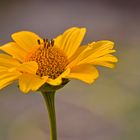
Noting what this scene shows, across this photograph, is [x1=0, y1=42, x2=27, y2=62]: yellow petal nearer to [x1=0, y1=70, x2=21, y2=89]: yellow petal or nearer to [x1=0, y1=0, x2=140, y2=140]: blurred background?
[x1=0, y1=70, x2=21, y2=89]: yellow petal

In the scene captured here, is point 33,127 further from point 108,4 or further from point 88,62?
point 108,4

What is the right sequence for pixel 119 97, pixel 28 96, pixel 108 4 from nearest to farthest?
1. pixel 119 97
2. pixel 28 96
3. pixel 108 4

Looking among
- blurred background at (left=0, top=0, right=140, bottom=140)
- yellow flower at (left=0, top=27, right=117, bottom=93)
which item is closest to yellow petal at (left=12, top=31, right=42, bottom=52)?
yellow flower at (left=0, top=27, right=117, bottom=93)

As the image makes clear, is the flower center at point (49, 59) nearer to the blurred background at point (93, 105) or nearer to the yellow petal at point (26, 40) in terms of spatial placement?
the yellow petal at point (26, 40)

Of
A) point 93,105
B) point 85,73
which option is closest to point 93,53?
point 85,73

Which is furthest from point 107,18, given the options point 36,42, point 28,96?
point 36,42

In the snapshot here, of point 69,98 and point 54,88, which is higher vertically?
point 54,88

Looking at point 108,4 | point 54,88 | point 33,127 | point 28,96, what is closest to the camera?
point 54,88
